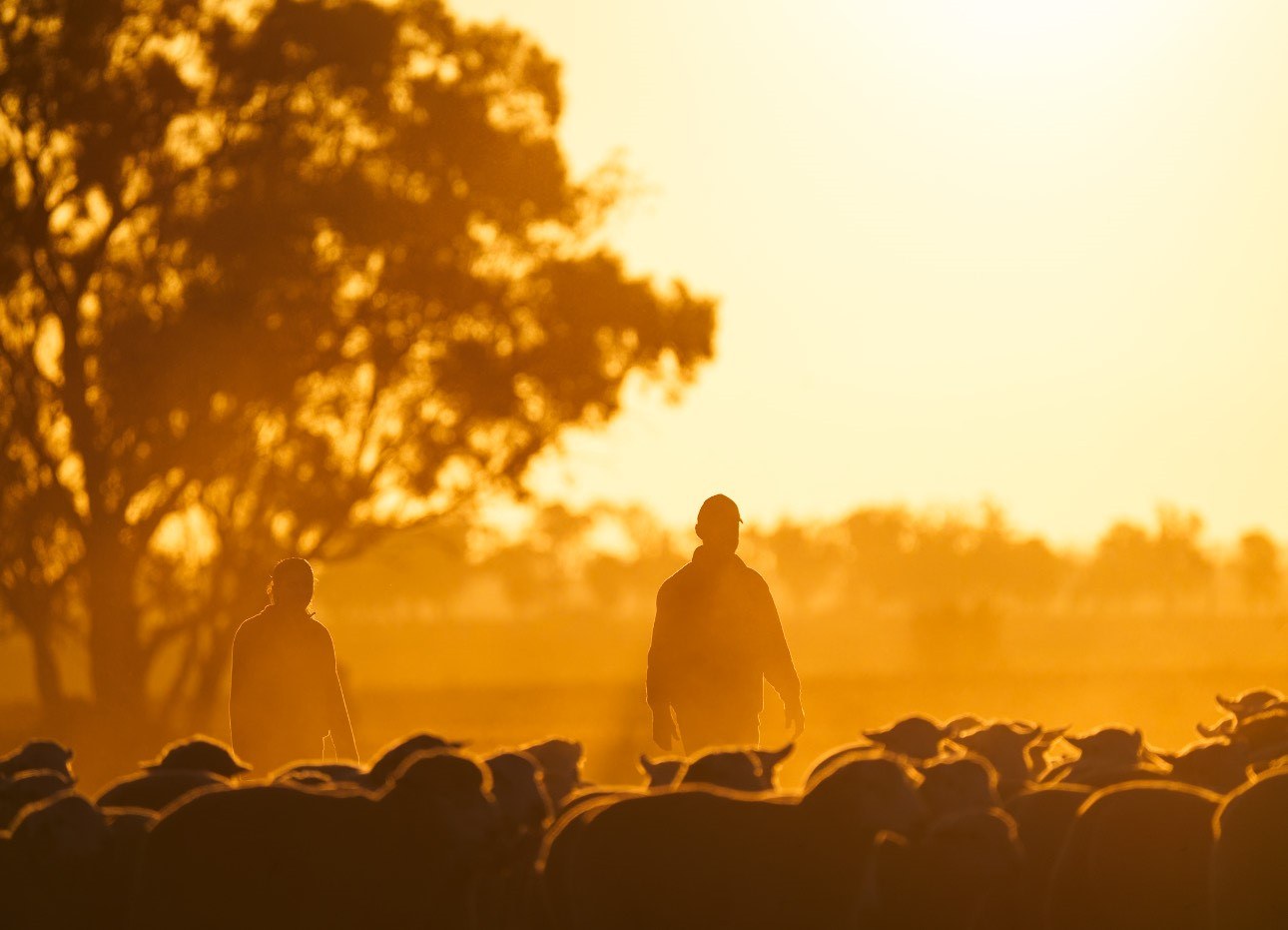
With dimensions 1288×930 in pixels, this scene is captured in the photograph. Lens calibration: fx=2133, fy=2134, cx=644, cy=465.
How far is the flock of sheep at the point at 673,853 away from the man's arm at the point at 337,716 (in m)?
2.22

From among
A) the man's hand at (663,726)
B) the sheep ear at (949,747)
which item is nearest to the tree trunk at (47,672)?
the man's hand at (663,726)

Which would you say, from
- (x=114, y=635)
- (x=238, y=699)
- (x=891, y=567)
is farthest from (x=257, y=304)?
(x=891, y=567)

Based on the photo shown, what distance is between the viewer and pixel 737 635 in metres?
10.7

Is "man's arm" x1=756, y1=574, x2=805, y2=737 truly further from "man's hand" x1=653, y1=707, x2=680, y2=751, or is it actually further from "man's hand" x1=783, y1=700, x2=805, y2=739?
"man's hand" x1=653, y1=707, x2=680, y2=751

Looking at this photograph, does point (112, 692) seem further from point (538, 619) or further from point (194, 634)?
point (538, 619)

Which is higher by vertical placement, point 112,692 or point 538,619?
point 538,619

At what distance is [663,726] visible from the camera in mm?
10750

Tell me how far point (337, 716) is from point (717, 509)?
2.32 meters

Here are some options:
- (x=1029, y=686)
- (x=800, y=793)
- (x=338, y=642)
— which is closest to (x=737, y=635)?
(x=800, y=793)

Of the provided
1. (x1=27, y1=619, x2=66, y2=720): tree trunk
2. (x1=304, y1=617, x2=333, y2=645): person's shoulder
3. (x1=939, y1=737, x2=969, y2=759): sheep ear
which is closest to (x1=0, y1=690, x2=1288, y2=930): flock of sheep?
(x1=939, y1=737, x2=969, y2=759): sheep ear

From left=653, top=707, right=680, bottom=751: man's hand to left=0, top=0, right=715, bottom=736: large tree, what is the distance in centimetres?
1477

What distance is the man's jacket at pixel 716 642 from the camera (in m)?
10.7

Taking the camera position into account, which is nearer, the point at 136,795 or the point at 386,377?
the point at 136,795

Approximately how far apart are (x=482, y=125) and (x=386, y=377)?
335 centimetres
